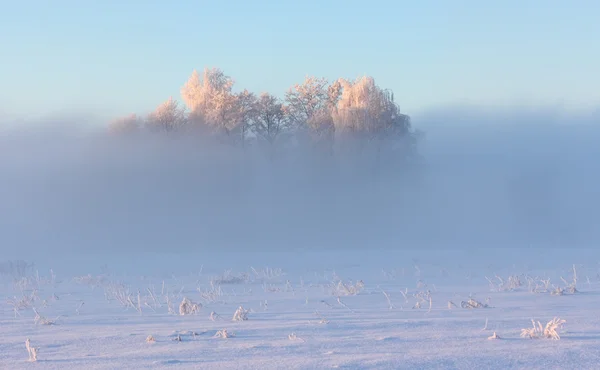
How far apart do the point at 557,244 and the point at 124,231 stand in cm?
1774

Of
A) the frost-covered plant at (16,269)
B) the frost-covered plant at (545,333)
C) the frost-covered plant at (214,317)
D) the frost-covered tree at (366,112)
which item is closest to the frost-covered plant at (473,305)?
the frost-covered plant at (545,333)

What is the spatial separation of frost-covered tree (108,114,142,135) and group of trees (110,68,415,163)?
2.66 ft

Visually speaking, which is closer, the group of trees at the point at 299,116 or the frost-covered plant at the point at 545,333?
the frost-covered plant at the point at 545,333

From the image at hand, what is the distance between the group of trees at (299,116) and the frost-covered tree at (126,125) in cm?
81

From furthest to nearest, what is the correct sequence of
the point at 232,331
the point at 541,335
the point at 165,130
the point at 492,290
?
the point at 165,130
the point at 492,290
the point at 232,331
the point at 541,335

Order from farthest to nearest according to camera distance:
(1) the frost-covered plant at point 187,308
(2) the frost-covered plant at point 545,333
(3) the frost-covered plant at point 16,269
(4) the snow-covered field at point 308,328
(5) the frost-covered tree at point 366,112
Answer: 1. (5) the frost-covered tree at point 366,112
2. (3) the frost-covered plant at point 16,269
3. (1) the frost-covered plant at point 187,308
4. (2) the frost-covered plant at point 545,333
5. (4) the snow-covered field at point 308,328

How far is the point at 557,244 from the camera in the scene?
28.8m

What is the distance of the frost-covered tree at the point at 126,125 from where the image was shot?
30.9 metres

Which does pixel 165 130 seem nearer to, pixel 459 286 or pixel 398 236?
pixel 398 236

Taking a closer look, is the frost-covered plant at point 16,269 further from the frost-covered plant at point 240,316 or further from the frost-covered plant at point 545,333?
the frost-covered plant at point 545,333

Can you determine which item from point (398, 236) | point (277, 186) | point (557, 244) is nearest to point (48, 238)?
point (277, 186)

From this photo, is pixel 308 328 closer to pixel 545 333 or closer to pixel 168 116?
pixel 545 333

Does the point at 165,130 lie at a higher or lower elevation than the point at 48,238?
higher

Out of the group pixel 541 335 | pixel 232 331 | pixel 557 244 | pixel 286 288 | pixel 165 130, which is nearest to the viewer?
pixel 541 335
